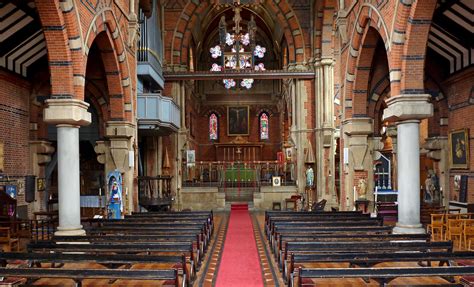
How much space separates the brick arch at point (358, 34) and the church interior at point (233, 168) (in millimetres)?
48

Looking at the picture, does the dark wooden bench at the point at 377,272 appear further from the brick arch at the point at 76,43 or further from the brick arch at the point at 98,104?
the brick arch at the point at 98,104

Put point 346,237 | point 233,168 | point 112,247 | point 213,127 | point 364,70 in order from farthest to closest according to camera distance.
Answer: point 213,127 → point 233,168 → point 364,70 → point 346,237 → point 112,247

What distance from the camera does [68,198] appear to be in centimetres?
992

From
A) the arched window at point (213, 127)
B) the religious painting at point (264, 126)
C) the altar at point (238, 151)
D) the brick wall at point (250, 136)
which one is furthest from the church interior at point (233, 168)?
the religious painting at point (264, 126)

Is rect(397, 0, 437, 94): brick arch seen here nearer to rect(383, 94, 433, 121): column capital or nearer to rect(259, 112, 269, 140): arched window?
rect(383, 94, 433, 121): column capital

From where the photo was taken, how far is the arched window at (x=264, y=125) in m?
35.6

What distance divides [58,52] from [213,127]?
85.7 feet

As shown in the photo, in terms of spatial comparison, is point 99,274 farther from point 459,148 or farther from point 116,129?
point 459,148

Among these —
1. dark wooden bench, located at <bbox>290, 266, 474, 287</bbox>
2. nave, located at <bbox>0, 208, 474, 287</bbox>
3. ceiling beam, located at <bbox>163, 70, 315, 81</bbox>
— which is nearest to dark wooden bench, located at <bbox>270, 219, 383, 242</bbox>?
nave, located at <bbox>0, 208, 474, 287</bbox>

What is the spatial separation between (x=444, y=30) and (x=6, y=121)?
12287 millimetres

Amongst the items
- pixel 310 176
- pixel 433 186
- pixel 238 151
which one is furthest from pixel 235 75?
pixel 238 151

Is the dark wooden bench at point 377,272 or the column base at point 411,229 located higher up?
the dark wooden bench at point 377,272

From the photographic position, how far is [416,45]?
9844 millimetres

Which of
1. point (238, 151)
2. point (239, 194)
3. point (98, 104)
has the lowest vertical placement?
point (239, 194)
